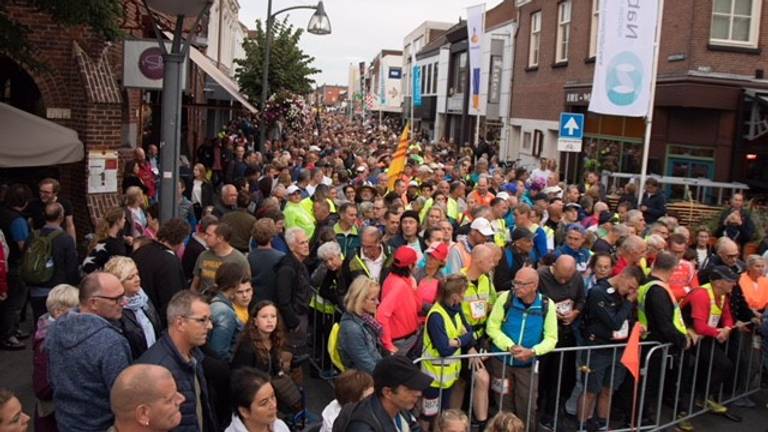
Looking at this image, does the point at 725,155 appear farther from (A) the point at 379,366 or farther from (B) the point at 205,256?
(A) the point at 379,366

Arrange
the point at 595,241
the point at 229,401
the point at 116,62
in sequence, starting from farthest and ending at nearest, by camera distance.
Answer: the point at 116,62 < the point at 595,241 < the point at 229,401

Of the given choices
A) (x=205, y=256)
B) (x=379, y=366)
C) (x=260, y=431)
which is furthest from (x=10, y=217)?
(x=379, y=366)

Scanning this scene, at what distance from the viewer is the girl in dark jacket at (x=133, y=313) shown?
474 cm

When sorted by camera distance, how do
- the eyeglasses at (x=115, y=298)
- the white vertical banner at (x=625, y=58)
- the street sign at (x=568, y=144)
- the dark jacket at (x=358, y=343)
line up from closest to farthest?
the eyeglasses at (x=115, y=298) < the dark jacket at (x=358, y=343) < the white vertical banner at (x=625, y=58) < the street sign at (x=568, y=144)

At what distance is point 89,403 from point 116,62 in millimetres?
9831

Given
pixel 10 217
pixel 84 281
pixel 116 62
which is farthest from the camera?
pixel 116 62

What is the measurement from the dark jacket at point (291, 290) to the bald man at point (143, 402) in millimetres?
3064

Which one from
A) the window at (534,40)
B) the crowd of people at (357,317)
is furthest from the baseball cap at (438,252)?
the window at (534,40)

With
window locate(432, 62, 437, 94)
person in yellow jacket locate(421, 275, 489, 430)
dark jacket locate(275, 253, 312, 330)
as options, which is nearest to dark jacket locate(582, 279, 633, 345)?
person in yellow jacket locate(421, 275, 489, 430)

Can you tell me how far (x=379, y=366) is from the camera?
3998mm

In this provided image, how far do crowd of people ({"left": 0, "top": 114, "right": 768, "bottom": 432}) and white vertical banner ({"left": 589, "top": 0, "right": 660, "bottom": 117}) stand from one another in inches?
189

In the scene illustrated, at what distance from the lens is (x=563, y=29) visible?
2603 centimetres

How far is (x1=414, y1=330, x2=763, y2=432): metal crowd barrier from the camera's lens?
6.42 meters

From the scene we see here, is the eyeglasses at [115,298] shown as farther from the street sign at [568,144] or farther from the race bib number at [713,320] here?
the street sign at [568,144]
